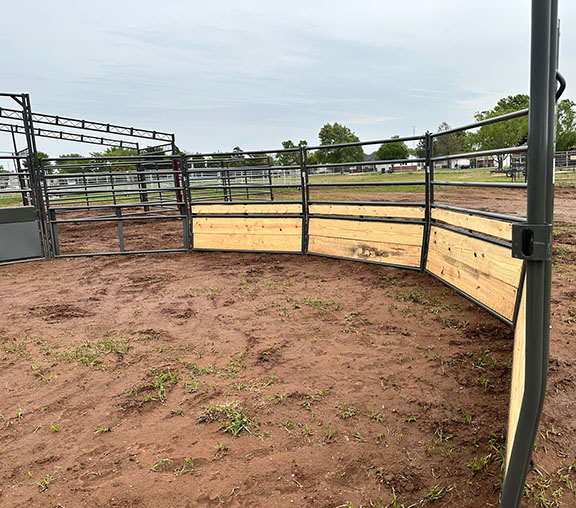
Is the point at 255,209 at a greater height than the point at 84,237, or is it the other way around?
the point at 255,209

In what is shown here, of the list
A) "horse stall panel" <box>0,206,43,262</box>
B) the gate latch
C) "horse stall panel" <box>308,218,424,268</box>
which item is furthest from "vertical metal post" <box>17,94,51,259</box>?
the gate latch

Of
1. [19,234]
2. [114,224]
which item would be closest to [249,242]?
[19,234]

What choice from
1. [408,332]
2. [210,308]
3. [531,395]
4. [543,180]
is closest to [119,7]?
[210,308]

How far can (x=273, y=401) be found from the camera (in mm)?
2543

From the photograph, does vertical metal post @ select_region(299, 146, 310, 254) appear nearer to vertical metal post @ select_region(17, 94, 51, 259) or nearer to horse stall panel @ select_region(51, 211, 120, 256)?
horse stall panel @ select_region(51, 211, 120, 256)

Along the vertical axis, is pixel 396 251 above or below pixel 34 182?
below

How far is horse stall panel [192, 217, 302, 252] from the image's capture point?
6.89 meters

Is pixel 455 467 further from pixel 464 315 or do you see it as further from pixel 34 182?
pixel 34 182

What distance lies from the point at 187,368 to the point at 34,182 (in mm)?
6104

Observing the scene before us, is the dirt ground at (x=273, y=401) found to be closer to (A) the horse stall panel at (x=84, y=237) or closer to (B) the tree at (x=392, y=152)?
(A) the horse stall panel at (x=84, y=237)

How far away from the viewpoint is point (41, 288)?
560 cm

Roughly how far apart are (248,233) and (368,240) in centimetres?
224

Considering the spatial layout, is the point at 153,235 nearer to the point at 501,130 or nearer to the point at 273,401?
the point at 273,401

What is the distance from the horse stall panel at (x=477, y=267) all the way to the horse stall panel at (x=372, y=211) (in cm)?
36
